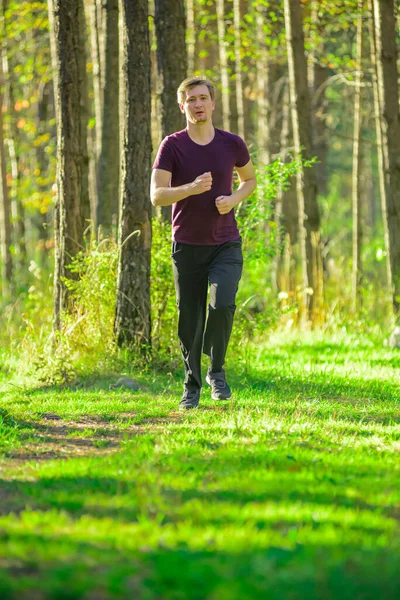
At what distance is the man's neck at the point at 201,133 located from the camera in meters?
7.12

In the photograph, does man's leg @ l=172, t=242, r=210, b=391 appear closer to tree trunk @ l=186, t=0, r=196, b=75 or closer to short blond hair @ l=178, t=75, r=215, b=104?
short blond hair @ l=178, t=75, r=215, b=104

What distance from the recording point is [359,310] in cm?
1367

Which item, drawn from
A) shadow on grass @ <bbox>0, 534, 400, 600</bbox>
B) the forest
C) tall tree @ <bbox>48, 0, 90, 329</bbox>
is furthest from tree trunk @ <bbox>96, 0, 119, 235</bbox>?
shadow on grass @ <bbox>0, 534, 400, 600</bbox>

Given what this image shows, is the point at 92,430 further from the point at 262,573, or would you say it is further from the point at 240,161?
the point at 262,573

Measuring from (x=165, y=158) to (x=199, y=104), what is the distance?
484 mm

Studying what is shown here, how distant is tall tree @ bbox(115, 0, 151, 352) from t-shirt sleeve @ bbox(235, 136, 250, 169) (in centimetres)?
217

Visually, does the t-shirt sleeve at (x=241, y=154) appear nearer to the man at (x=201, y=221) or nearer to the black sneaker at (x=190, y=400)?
the man at (x=201, y=221)

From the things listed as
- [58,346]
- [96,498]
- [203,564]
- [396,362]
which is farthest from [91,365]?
[203,564]

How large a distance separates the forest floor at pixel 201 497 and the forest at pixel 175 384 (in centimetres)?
1

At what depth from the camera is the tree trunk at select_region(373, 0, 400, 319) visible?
41.2 feet

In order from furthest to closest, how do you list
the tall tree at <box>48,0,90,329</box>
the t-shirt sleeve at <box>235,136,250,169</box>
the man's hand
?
the tall tree at <box>48,0,90,329</box>
the t-shirt sleeve at <box>235,136,250,169</box>
the man's hand

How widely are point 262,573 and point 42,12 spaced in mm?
16550

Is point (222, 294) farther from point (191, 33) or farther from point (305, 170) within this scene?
point (191, 33)

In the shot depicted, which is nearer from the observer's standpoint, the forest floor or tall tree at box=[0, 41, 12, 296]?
the forest floor
